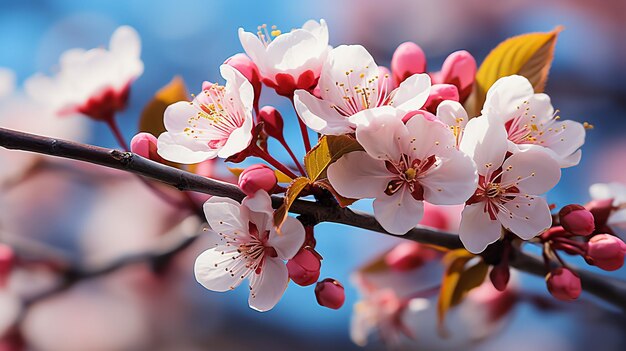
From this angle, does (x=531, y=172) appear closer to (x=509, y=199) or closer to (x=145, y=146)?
(x=509, y=199)

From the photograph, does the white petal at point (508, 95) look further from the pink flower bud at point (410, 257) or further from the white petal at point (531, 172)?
the pink flower bud at point (410, 257)

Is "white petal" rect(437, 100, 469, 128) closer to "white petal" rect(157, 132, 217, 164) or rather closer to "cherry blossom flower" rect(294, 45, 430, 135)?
"cherry blossom flower" rect(294, 45, 430, 135)

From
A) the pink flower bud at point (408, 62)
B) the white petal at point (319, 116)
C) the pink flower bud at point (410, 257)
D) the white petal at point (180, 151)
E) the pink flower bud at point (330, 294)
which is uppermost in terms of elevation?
the white petal at point (319, 116)

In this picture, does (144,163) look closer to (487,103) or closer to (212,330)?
(487,103)

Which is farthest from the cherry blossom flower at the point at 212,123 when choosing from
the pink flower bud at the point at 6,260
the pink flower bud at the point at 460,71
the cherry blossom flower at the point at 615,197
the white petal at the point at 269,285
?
the pink flower bud at the point at 6,260

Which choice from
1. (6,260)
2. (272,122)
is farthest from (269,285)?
(6,260)

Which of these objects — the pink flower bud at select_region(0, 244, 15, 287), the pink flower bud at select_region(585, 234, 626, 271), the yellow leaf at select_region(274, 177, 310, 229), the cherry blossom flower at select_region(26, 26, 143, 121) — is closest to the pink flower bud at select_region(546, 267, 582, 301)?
the pink flower bud at select_region(585, 234, 626, 271)

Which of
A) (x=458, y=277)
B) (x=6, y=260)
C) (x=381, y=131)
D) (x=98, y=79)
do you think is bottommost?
(x=6, y=260)
